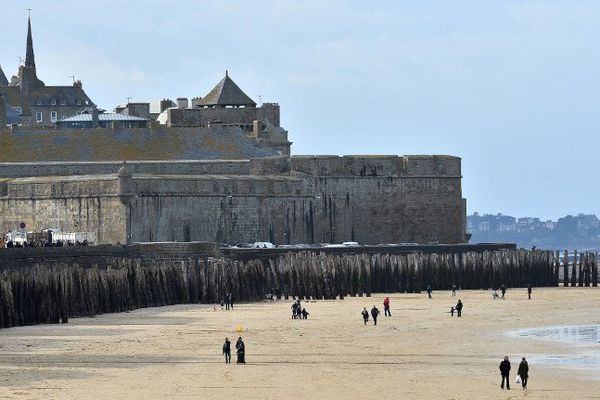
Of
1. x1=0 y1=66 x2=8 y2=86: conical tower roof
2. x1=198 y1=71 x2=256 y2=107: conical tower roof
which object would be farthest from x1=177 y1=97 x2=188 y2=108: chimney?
x1=0 y1=66 x2=8 y2=86: conical tower roof

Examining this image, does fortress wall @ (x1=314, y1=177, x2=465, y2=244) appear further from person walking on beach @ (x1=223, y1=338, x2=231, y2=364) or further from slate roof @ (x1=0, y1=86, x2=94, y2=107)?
slate roof @ (x1=0, y1=86, x2=94, y2=107)

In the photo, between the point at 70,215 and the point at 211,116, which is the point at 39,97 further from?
the point at 70,215

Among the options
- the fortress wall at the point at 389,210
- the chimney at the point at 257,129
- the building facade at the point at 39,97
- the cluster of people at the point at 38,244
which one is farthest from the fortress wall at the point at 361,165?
the building facade at the point at 39,97

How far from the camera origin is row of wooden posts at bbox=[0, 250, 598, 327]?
56.2m

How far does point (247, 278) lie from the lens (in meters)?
68.3

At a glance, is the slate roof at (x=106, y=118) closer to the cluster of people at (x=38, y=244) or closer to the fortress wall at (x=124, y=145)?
the fortress wall at (x=124, y=145)

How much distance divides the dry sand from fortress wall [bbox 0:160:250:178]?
21.5m

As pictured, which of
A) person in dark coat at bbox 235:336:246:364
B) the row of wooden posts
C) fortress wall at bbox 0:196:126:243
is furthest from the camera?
fortress wall at bbox 0:196:126:243

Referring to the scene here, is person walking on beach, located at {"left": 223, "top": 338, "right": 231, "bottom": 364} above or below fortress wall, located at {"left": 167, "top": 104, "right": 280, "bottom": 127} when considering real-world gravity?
below

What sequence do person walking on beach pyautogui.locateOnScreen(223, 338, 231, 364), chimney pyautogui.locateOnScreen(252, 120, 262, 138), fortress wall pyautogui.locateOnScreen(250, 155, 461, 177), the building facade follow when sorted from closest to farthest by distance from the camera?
person walking on beach pyautogui.locateOnScreen(223, 338, 231, 364) < fortress wall pyautogui.locateOnScreen(250, 155, 461, 177) < chimney pyautogui.locateOnScreen(252, 120, 262, 138) < the building facade

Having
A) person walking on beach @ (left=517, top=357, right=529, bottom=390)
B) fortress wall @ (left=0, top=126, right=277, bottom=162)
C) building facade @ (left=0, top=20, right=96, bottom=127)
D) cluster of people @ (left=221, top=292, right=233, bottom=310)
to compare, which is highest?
building facade @ (left=0, top=20, right=96, bottom=127)

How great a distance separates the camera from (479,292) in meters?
74.9

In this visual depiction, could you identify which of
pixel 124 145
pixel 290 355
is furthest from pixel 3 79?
pixel 290 355

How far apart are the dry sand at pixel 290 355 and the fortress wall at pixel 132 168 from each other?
70.7 ft
